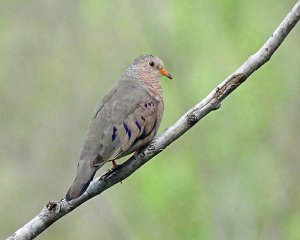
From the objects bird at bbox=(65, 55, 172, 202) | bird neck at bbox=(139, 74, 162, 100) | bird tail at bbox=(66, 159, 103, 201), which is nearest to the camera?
bird tail at bbox=(66, 159, 103, 201)

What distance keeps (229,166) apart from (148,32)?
76.8 inches

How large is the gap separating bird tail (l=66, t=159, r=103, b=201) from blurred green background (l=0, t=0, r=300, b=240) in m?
5.86

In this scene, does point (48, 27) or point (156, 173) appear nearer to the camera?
point (156, 173)

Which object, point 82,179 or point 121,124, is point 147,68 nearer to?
point 121,124

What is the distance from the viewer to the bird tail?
5047 mm

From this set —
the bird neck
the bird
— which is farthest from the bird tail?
the bird neck

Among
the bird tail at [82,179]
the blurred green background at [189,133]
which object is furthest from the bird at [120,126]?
the blurred green background at [189,133]

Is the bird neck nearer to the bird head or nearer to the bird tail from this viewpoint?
the bird head

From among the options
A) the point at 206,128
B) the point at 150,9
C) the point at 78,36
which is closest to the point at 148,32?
the point at 150,9

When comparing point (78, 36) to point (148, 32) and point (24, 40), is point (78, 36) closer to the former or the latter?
point (24, 40)

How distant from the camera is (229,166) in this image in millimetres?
11969

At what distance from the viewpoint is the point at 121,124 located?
19.1 ft

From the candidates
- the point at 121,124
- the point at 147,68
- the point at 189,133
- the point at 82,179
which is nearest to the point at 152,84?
the point at 147,68

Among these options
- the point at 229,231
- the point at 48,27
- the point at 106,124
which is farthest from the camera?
the point at 48,27
